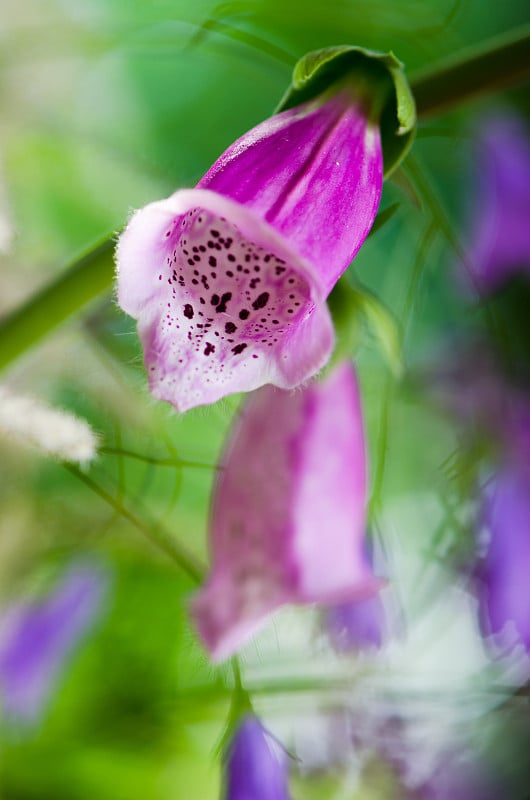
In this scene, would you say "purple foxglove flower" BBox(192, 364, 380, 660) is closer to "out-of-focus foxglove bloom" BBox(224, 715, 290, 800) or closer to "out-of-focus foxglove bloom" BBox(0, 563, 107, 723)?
"out-of-focus foxglove bloom" BBox(224, 715, 290, 800)

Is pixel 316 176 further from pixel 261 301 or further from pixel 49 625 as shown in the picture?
pixel 49 625

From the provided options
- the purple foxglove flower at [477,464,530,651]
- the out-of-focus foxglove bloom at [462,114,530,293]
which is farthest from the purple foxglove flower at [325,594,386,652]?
the out-of-focus foxglove bloom at [462,114,530,293]

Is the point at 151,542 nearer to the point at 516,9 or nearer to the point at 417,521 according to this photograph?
the point at 417,521

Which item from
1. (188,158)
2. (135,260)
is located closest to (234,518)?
(135,260)

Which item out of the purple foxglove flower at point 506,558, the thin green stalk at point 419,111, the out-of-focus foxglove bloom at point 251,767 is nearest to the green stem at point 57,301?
the thin green stalk at point 419,111

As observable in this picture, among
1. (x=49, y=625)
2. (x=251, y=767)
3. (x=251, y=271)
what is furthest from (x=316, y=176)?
(x=49, y=625)

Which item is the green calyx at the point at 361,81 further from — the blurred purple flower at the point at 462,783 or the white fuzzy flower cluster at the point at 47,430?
the blurred purple flower at the point at 462,783
